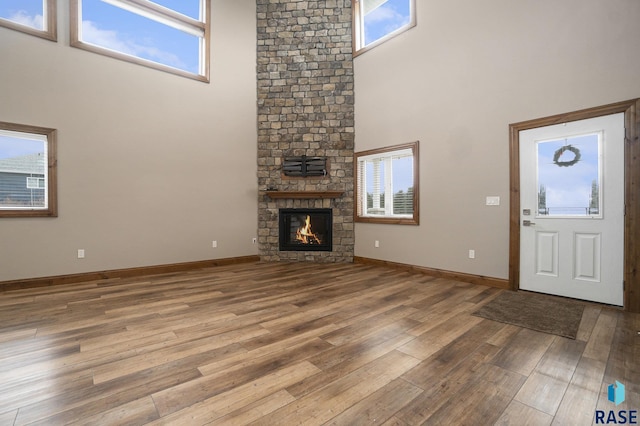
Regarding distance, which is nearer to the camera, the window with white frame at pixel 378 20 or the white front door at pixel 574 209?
the white front door at pixel 574 209

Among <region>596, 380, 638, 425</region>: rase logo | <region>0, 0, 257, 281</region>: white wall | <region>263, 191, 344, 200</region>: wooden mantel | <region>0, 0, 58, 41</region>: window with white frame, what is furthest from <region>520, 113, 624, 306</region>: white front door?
<region>0, 0, 58, 41</region>: window with white frame

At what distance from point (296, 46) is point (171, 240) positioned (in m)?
4.41

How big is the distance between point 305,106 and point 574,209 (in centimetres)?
454

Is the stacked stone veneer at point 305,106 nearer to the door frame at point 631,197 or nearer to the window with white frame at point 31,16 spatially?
the window with white frame at point 31,16

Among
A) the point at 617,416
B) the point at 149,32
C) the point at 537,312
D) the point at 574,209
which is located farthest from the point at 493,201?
the point at 149,32

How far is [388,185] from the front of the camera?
17.2 feet

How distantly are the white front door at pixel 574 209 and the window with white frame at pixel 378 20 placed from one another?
Result: 284cm

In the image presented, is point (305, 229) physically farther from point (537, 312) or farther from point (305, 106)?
point (537, 312)

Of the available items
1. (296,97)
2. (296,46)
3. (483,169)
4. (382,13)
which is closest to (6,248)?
(296,97)

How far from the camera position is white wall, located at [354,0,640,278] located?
10.2 feet

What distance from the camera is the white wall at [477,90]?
3.12m

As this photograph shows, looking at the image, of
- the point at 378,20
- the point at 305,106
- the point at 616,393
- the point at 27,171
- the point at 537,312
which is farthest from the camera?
the point at 305,106

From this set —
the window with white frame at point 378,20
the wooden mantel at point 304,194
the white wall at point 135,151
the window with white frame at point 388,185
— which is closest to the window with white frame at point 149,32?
the white wall at point 135,151

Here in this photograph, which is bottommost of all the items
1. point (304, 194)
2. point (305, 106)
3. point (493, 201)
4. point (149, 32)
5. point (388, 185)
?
point (493, 201)
